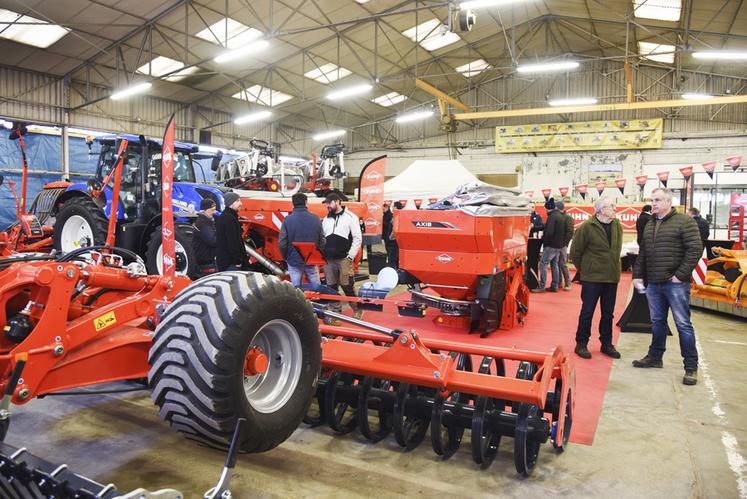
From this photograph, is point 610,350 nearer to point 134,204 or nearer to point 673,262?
point 673,262

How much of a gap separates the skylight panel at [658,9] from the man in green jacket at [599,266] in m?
11.8

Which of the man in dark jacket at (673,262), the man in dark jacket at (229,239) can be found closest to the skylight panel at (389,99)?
the man in dark jacket at (229,239)

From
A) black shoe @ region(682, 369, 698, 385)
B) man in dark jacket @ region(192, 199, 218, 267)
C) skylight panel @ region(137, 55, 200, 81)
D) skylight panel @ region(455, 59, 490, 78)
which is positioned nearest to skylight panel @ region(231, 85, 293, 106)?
skylight panel @ region(137, 55, 200, 81)

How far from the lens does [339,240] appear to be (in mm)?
7293

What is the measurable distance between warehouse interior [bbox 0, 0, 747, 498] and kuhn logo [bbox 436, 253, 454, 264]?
0.04 meters

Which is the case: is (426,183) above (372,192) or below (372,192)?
above

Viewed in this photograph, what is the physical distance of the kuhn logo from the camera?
21.6 ft

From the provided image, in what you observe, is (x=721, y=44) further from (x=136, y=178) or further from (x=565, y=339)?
(x=136, y=178)

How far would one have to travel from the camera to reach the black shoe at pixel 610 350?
5.91 meters

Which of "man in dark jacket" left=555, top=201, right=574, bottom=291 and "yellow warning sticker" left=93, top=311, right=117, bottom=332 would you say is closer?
"yellow warning sticker" left=93, top=311, right=117, bottom=332

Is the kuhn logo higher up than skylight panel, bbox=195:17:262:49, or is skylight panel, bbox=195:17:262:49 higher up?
skylight panel, bbox=195:17:262:49

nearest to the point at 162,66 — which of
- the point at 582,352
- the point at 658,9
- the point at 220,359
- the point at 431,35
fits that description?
the point at 431,35

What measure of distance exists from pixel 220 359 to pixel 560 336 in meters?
5.57

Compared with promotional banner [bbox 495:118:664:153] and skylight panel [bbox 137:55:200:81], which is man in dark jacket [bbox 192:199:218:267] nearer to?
skylight panel [bbox 137:55:200:81]
